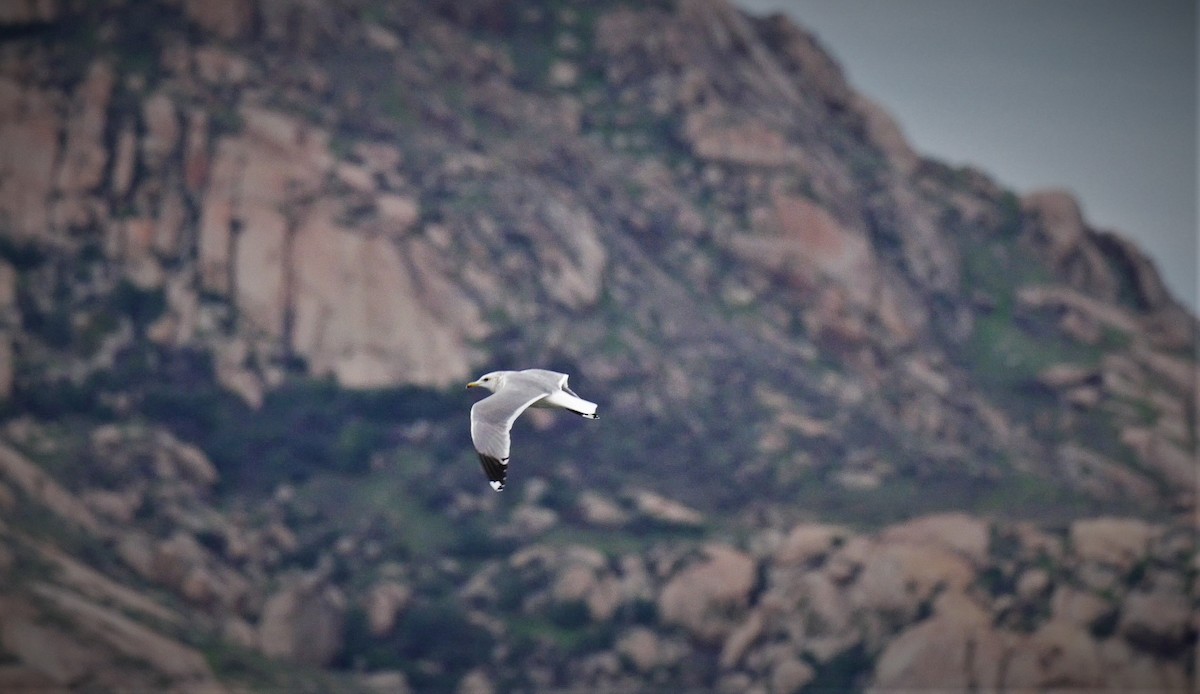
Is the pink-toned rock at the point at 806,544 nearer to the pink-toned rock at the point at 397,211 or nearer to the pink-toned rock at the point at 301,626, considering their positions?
the pink-toned rock at the point at 301,626

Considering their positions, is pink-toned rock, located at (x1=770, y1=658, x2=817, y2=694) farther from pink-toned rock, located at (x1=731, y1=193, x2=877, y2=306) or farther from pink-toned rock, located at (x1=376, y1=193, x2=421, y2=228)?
pink-toned rock, located at (x1=731, y1=193, x2=877, y2=306)

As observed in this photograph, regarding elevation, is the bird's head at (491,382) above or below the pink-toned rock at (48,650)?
below

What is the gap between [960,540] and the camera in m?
136

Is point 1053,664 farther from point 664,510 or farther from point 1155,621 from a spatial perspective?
point 664,510

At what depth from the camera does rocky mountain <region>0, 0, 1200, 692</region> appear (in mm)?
130250

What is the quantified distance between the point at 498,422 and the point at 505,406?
1545mm

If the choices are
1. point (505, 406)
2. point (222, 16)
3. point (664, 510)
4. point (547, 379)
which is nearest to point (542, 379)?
point (547, 379)

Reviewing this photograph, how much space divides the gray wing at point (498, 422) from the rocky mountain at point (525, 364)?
63789mm

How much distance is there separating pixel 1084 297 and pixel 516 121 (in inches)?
2214

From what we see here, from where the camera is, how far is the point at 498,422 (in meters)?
51.5

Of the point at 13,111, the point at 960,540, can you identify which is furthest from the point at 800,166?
the point at 13,111

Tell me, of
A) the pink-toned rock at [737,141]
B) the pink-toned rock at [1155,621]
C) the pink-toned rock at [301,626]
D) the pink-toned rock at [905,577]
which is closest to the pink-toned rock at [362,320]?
the pink-toned rock at [301,626]

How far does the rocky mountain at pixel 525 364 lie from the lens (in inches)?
5128

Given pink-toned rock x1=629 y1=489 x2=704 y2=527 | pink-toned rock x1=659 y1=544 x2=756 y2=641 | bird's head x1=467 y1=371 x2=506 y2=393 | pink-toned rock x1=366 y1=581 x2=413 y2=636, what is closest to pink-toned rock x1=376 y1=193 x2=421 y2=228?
pink-toned rock x1=629 y1=489 x2=704 y2=527
